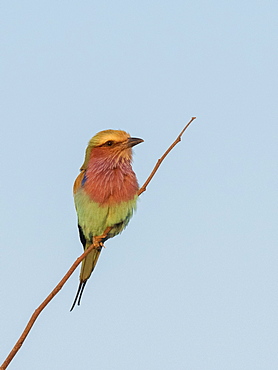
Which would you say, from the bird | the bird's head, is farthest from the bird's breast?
the bird's head

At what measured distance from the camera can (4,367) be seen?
8.84ft

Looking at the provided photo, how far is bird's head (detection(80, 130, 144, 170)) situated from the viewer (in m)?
5.83

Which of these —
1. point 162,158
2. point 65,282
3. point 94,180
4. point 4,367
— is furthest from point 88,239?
point 4,367

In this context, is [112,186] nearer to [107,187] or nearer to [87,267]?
[107,187]

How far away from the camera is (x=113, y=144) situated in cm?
590

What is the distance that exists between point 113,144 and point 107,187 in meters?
0.42

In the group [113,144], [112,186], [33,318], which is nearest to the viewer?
[33,318]

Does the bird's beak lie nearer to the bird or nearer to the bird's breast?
the bird

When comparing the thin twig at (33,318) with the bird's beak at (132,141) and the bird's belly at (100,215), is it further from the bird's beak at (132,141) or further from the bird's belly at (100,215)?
the bird's beak at (132,141)

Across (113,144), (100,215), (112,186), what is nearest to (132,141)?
(113,144)

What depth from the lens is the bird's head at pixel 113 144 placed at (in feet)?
19.1

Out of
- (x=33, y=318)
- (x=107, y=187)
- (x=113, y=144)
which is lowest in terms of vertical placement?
(x=33, y=318)

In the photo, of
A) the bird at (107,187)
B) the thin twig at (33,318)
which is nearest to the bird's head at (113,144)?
the bird at (107,187)

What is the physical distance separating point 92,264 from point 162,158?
102 inches
